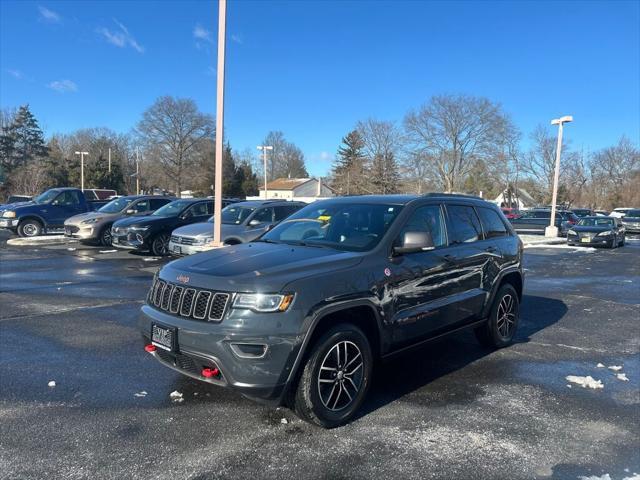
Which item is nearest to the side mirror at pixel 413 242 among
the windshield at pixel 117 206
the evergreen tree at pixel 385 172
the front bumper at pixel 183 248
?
the front bumper at pixel 183 248

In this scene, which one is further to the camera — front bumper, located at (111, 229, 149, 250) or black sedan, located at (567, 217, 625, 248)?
black sedan, located at (567, 217, 625, 248)

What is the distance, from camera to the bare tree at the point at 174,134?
67250 millimetres

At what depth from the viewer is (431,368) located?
533 centimetres

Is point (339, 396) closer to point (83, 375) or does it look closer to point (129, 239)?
point (83, 375)

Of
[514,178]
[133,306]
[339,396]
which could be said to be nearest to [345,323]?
[339,396]

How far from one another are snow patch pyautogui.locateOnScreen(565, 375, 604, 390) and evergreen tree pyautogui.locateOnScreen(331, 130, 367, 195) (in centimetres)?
6121

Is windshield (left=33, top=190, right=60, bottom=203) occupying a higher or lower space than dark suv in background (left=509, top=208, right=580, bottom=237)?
higher

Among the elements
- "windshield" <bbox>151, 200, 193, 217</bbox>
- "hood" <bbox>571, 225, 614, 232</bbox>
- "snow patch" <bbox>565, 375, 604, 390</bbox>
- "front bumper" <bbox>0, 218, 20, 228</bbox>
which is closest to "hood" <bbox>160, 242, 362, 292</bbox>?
"snow patch" <bbox>565, 375, 604, 390</bbox>

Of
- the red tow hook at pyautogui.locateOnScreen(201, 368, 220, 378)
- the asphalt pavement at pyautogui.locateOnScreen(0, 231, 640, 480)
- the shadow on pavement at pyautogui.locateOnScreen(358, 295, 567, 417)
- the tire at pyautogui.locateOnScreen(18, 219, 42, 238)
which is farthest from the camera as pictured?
the tire at pyautogui.locateOnScreen(18, 219, 42, 238)

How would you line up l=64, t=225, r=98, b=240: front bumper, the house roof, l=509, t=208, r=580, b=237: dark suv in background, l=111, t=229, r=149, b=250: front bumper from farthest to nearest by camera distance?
the house roof → l=509, t=208, r=580, b=237: dark suv in background → l=64, t=225, r=98, b=240: front bumper → l=111, t=229, r=149, b=250: front bumper

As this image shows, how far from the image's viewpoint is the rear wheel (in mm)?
18906

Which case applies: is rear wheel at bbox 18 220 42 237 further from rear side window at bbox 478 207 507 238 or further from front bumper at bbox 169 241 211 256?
rear side window at bbox 478 207 507 238

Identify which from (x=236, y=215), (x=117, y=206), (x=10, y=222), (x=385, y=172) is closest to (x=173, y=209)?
(x=117, y=206)

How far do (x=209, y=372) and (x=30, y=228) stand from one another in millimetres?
18707
